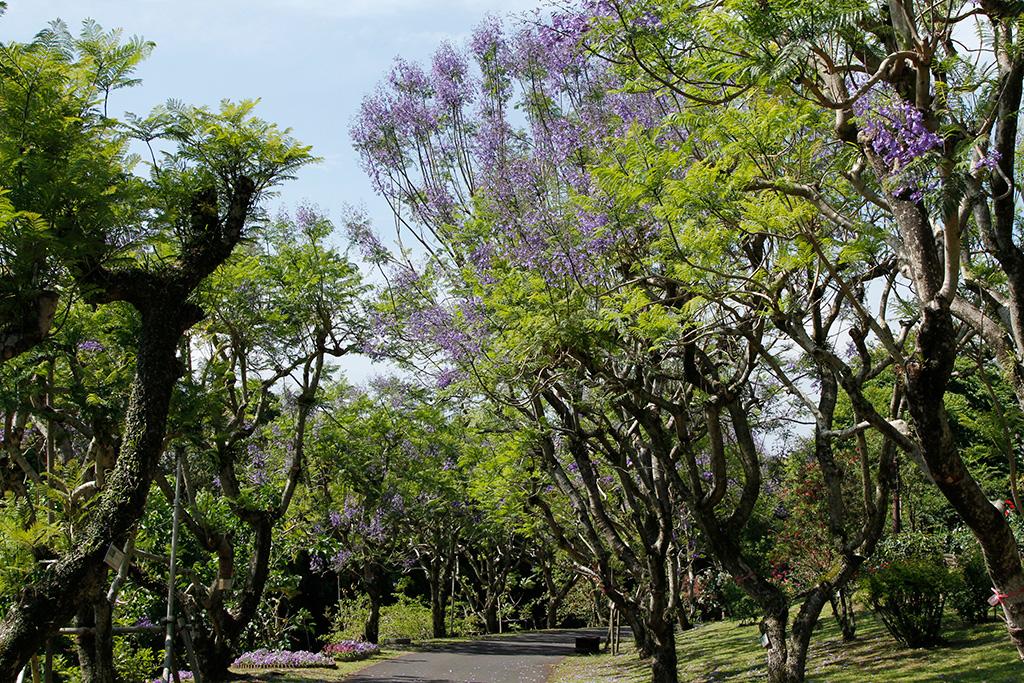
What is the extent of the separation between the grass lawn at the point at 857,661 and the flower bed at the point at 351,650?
4873 millimetres

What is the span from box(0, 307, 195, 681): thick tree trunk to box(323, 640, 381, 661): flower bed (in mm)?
13128

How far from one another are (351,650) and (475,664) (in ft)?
12.1

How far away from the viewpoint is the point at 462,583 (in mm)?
32844

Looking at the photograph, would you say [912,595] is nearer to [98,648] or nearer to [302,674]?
[98,648]

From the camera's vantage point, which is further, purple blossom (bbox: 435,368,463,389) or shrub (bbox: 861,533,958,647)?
purple blossom (bbox: 435,368,463,389)

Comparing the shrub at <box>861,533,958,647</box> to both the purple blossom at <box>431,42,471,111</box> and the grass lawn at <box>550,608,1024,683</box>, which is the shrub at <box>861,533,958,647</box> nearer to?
the grass lawn at <box>550,608,1024,683</box>

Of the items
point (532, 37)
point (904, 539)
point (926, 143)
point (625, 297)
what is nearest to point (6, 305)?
point (625, 297)

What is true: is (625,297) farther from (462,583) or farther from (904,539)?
(462,583)

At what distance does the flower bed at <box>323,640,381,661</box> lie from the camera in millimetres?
19578

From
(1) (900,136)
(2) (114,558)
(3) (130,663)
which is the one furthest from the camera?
(3) (130,663)

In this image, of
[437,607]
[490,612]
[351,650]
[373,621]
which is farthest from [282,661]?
[490,612]

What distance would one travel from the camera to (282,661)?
16578mm

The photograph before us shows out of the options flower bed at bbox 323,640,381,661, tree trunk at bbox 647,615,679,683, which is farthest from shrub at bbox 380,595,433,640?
tree trunk at bbox 647,615,679,683

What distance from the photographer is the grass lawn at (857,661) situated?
942 cm
